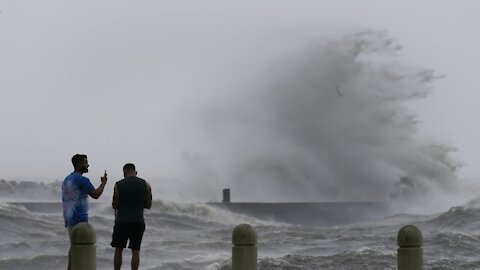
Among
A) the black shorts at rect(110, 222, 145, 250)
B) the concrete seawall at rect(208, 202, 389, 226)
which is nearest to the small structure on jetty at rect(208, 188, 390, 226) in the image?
the concrete seawall at rect(208, 202, 389, 226)

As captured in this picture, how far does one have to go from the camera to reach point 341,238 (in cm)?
2767

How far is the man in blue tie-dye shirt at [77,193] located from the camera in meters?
10.3

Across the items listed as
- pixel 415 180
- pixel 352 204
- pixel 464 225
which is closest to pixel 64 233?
pixel 464 225

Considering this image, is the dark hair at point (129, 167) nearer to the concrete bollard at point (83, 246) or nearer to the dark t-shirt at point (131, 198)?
the dark t-shirt at point (131, 198)

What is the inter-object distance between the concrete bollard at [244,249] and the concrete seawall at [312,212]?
4173 cm

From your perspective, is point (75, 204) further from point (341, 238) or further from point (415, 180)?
point (415, 180)

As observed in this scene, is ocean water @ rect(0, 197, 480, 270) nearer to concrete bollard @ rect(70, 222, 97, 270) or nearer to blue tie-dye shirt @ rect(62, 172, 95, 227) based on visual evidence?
blue tie-dye shirt @ rect(62, 172, 95, 227)

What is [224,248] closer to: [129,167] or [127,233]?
[127,233]

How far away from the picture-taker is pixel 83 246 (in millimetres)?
9305

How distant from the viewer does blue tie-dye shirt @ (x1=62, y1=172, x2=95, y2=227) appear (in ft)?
33.7

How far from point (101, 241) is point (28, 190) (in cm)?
3796

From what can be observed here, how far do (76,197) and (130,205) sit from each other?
2.13 feet

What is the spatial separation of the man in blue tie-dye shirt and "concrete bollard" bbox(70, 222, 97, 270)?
969 mm

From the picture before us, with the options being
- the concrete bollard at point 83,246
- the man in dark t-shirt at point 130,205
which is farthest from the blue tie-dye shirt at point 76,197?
the concrete bollard at point 83,246
